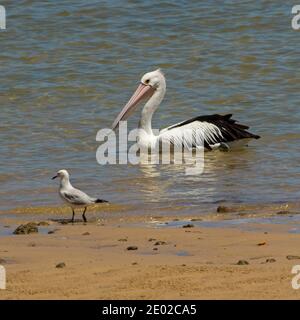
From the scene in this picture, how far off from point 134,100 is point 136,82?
171 centimetres

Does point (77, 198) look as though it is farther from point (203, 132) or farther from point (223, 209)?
point (203, 132)

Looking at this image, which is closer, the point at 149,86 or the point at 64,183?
the point at 64,183

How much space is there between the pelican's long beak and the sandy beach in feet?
15.3

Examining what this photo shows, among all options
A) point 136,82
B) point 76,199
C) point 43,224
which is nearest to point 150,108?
point 136,82

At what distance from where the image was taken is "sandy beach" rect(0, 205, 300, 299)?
5398mm

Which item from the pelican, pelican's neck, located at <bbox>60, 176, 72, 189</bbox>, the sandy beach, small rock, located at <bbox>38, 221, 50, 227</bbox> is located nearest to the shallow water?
the pelican

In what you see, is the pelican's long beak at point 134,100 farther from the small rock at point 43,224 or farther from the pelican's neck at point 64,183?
the small rock at point 43,224

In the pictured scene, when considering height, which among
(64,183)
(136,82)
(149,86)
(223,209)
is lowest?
(223,209)

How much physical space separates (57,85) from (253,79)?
A: 2.96 meters

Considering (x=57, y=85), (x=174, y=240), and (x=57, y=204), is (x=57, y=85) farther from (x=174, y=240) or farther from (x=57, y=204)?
(x=174, y=240)

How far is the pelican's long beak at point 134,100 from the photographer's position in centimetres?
1263

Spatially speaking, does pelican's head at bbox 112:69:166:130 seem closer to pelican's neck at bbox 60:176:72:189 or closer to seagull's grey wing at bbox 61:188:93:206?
pelican's neck at bbox 60:176:72:189

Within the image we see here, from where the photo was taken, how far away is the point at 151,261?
20.4ft

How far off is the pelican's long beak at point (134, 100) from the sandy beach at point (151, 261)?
4663mm
